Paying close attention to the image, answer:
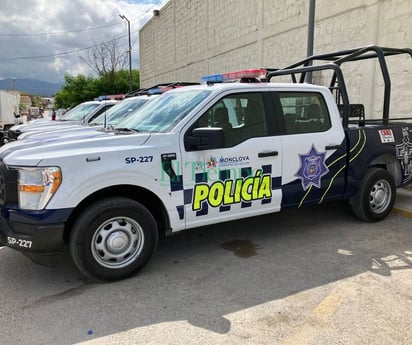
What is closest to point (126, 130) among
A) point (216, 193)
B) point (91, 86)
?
point (216, 193)

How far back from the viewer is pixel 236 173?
4219 millimetres

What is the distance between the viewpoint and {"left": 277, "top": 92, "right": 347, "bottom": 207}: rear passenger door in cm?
463

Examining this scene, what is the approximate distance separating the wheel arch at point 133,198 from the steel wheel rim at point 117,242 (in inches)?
10.1

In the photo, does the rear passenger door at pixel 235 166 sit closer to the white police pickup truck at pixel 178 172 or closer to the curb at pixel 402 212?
the white police pickup truck at pixel 178 172

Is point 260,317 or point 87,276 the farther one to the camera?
point 87,276

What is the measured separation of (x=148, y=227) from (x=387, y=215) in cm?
378

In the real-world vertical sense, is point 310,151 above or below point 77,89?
below

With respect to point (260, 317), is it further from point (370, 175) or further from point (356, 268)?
point (370, 175)

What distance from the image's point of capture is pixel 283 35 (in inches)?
474

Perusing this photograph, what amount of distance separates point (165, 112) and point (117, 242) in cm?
152

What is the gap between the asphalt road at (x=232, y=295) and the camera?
296cm

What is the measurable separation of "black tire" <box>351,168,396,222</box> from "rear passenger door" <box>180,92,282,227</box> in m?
1.52

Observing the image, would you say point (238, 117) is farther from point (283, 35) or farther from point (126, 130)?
point (283, 35)

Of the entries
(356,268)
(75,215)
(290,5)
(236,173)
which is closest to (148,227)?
(75,215)
